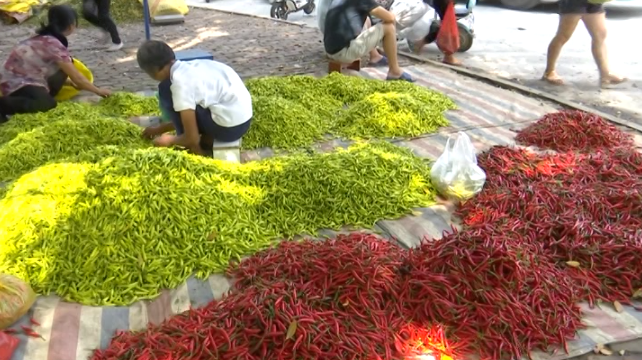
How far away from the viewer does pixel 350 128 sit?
15.9 ft

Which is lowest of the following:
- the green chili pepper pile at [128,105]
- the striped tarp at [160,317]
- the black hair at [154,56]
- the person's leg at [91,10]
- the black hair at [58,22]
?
the person's leg at [91,10]

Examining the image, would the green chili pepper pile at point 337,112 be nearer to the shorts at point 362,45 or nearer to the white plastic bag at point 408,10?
the shorts at point 362,45

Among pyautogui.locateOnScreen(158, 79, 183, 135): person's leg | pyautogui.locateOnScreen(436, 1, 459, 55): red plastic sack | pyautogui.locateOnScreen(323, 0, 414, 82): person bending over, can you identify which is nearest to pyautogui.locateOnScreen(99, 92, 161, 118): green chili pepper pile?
pyautogui.locateOnScreen(158, 79, 183, 135): person's leg

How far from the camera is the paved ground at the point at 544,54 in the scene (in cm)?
612

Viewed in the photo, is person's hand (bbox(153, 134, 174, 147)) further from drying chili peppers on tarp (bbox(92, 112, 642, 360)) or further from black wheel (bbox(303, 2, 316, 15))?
black wheel (bbox(303, 2, 316, 15))

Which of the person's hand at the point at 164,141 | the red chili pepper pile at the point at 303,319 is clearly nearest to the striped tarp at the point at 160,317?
the red chili pepper pile at the point at 303,319

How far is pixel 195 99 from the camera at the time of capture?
3979 mm

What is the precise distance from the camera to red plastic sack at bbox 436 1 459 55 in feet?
23.8

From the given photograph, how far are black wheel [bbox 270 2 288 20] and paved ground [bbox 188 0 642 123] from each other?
0.52 metres

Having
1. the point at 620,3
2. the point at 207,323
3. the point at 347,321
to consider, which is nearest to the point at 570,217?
the point at 347,321

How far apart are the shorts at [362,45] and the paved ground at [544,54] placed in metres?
1.68

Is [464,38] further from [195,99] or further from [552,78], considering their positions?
[195,99]

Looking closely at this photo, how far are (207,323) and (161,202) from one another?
886 millimetres

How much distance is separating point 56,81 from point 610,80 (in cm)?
582
